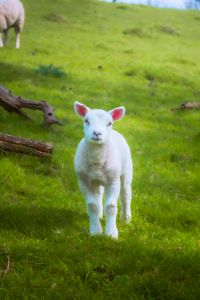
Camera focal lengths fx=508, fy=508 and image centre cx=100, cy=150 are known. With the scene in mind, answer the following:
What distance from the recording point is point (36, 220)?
6758 millimetres

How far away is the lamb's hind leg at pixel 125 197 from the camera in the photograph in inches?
282

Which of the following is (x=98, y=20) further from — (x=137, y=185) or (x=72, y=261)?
(x=72, y=261)

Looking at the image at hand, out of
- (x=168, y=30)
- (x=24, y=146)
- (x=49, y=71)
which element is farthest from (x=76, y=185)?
(x=168, y=30)

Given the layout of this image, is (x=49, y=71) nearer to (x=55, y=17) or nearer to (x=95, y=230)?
(x=95, y=230)

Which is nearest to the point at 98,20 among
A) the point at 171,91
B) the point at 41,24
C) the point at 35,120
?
the point at 41,24

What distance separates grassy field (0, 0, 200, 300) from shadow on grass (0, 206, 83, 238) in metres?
0.01

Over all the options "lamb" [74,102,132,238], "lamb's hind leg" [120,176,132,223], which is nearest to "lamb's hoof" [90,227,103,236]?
"lamb" [74,102,132,238]

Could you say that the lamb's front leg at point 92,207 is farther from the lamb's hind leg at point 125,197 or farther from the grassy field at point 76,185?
the lamb's hind leg at point 125,197

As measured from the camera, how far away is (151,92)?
61.6ft

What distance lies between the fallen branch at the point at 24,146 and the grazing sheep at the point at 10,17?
13.5 metres

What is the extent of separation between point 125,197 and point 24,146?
9.66 feet

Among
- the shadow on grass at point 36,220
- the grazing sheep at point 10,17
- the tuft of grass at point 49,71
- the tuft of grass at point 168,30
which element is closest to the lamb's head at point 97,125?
the shadow on grass at point 36,220

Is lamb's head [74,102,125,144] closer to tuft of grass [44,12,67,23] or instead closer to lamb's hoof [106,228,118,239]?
lamb's hoof [106,228,118,239]

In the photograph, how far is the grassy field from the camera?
5.18 meters
